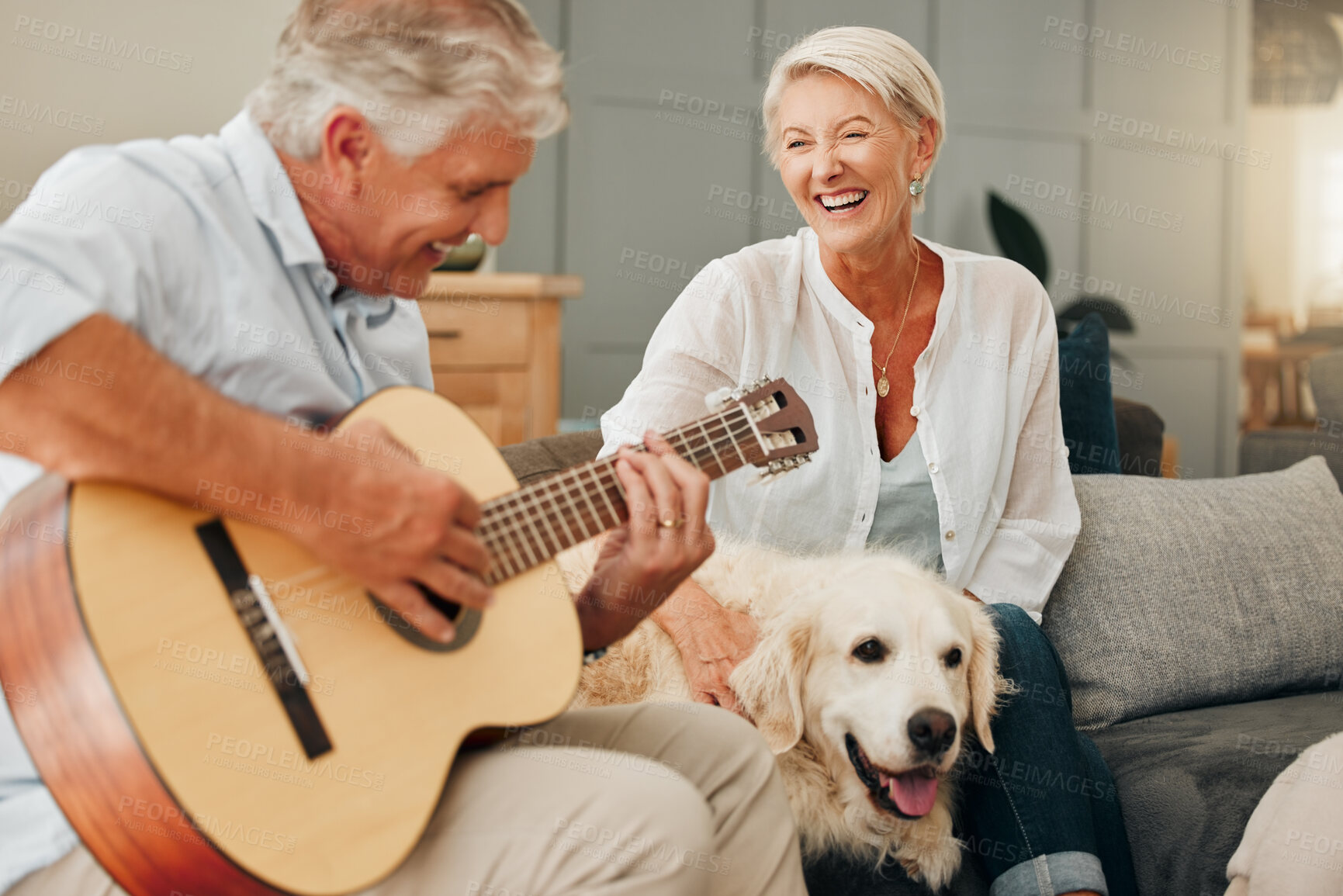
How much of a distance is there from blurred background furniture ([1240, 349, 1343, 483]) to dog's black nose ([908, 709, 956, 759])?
4.84ft

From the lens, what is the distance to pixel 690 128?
4129 millimetres

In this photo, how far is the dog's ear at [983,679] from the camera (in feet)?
4.86

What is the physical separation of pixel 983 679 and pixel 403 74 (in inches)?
45.1

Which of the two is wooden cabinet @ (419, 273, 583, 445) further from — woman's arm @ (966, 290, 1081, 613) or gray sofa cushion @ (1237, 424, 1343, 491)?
gray sofa cushion @ (1237, 424, 1343, 491)

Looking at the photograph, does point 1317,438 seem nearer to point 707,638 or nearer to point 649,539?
point 707,638

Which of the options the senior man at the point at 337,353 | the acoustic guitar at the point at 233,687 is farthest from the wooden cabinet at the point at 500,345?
the acoustic guitar at the point at 233,687

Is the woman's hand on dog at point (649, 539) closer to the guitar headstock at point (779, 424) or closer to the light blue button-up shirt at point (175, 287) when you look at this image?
the guitar headstock at point (779, 424)

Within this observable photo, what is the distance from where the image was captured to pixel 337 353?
0.98 metres

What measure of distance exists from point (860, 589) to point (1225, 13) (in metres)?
4.79

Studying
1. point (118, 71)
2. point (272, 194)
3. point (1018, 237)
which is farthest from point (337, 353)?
point (1018, 237)

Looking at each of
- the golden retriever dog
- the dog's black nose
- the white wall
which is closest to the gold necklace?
the golden retriever dog

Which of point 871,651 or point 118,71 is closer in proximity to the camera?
point 871,651

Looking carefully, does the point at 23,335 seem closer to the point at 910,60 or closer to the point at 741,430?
the point at 741,430

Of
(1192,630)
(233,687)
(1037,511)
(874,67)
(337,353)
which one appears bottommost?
(1192,630)
